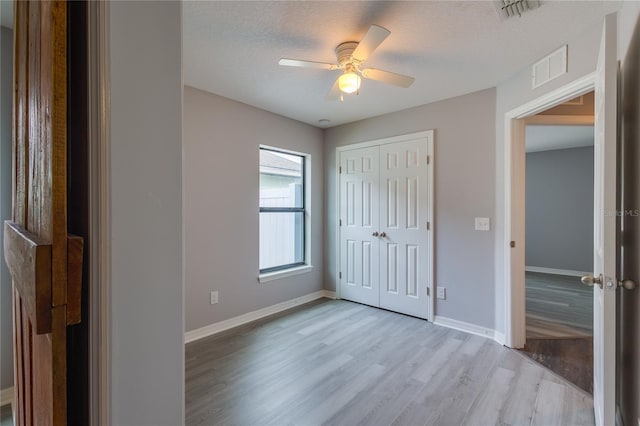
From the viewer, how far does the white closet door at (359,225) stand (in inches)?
155

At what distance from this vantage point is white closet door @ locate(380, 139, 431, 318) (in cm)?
350

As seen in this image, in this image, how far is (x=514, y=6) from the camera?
1.78 metres

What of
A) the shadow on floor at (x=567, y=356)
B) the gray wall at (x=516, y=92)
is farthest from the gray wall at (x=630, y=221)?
the shadow on floor at (x=567, y=356)

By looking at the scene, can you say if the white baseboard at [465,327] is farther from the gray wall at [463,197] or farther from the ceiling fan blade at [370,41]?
the ceiling fan blade at [370,41]

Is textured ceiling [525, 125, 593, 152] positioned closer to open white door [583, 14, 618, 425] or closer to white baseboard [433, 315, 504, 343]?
white baseboard [433, 315, 504, 343]

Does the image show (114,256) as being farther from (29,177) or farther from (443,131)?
(443,131)

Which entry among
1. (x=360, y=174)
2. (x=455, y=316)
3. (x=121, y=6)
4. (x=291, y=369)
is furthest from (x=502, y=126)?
(x=121, y=6)

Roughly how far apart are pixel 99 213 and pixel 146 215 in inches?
2.9

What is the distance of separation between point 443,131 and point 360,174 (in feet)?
3.77

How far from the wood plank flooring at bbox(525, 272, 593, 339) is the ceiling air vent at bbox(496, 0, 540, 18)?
2883 mm

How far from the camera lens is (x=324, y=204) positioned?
176 inches

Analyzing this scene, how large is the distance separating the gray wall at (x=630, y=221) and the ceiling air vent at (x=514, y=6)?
0.43m

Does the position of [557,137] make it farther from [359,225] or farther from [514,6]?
[514,6]

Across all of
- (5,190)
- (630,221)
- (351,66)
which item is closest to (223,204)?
(5,190)
